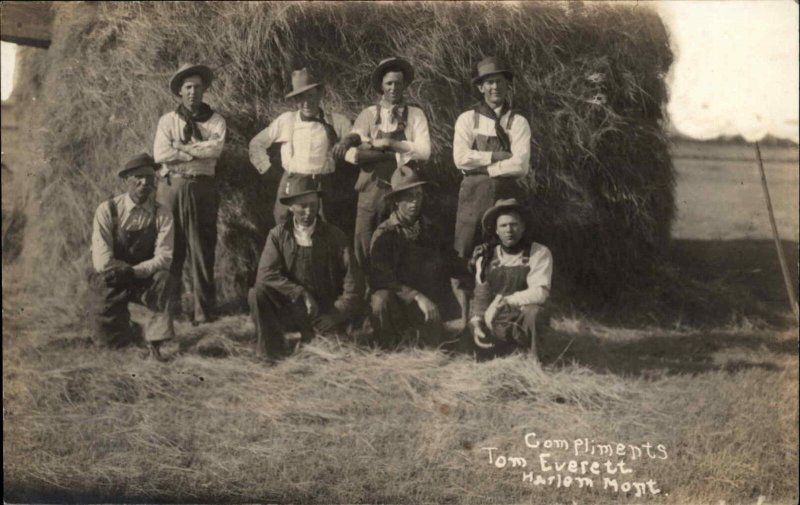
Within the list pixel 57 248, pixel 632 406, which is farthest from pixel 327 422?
pixel 57 248

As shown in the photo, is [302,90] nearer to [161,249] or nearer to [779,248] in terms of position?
[161,249]

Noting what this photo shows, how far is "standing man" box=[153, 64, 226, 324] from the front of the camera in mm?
4645

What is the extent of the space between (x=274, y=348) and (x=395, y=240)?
1098mm

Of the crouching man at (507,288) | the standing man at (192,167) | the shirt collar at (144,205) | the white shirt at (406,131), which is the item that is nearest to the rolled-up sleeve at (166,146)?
the standing man at (192,167)

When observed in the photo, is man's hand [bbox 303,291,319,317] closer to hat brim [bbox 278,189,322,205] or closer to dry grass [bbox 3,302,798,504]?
dry grass [bbox 3,302,798,504]

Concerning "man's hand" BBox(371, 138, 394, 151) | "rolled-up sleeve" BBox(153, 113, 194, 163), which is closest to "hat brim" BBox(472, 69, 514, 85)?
"man's hand" BBox(371, 138, 394, 151)

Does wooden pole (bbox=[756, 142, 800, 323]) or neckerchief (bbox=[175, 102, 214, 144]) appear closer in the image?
neckerchief (bbox=[175, 102, 214, 144])

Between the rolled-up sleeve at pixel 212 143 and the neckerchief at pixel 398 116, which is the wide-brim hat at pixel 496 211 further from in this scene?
the rolled-up sleeve at pixel 212 143

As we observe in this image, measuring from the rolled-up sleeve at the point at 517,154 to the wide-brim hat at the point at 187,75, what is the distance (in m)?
2.02

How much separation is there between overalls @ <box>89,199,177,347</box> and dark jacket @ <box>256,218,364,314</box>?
0.67 meters

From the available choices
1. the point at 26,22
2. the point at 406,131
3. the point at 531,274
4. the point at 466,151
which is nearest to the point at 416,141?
the point at 406,131

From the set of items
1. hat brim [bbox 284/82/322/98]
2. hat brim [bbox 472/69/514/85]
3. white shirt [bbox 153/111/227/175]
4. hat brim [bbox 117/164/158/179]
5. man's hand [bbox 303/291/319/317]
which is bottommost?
man's hand [bbox 303/291/319/317]

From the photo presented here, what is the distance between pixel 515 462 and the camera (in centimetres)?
433

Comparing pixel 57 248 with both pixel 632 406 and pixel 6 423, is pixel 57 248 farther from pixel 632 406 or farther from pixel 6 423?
pixel 632 406
